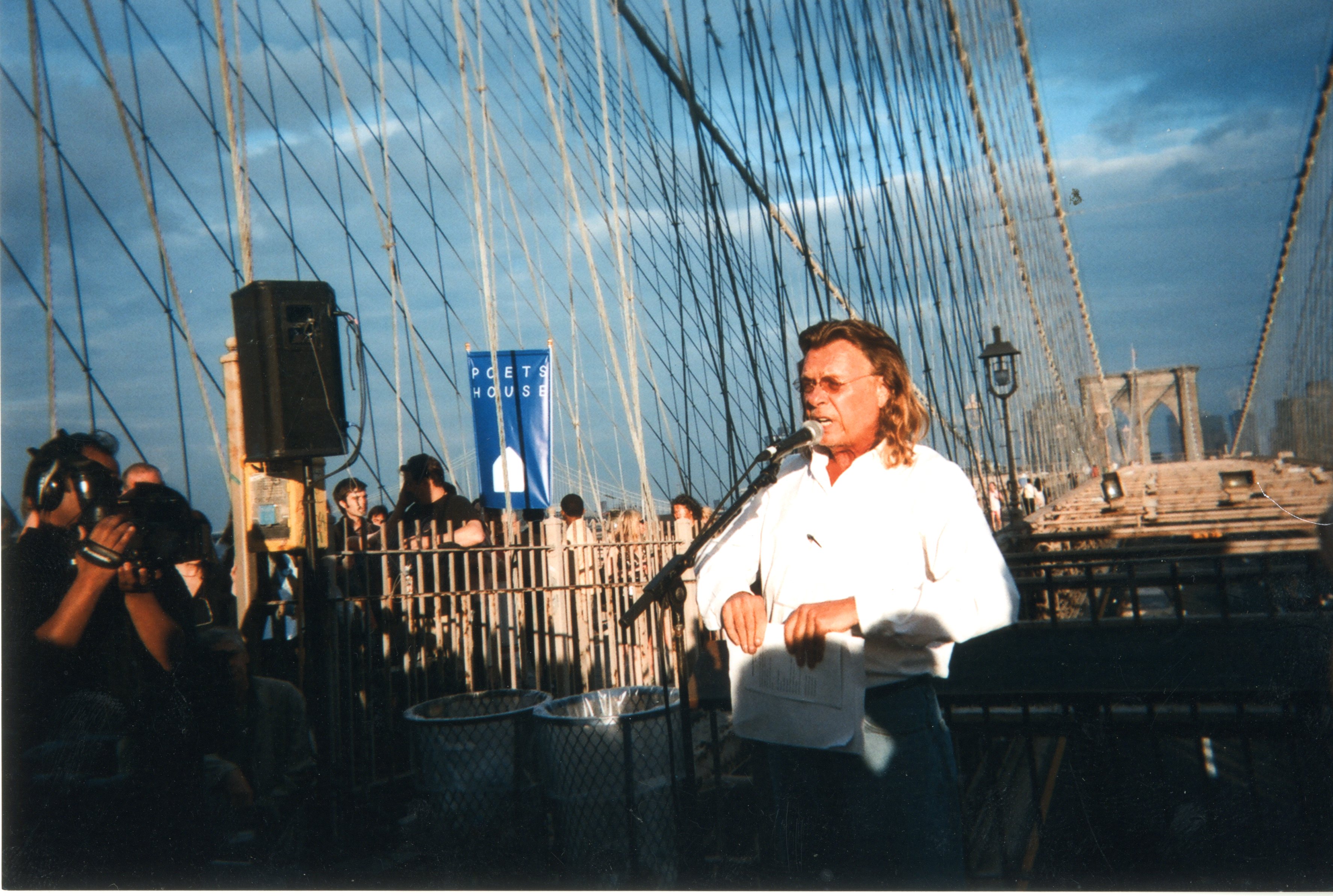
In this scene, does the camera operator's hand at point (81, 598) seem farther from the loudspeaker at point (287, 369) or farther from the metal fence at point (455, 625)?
the metal fence at point (455, 625)

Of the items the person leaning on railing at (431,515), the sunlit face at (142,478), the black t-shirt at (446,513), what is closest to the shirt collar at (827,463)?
the sunlit face at (142,478)

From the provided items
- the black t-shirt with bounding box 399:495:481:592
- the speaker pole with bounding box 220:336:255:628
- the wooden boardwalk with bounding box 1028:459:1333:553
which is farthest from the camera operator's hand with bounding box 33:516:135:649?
the wooden boardwalk with bounding box 1028:459:1333:553

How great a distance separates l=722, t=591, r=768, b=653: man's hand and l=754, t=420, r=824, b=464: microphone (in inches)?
7.4

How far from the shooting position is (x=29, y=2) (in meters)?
1.99

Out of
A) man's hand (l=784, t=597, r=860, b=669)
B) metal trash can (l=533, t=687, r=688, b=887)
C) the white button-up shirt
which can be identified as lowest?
metal trash can (l=533, t=687, r=688, b=887)

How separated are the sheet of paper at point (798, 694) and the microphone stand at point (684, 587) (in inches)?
6.3

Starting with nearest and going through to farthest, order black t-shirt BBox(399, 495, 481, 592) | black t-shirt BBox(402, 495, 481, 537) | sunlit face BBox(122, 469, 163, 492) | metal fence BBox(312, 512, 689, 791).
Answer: sunlit face BBox(122, 469, 163, 492)
metal fence BBox(312, 512, 689, 791)
black t-shirt BBox(399, 495, 481, 592)
black t-shirt BBox(402, 495, 481, 537)

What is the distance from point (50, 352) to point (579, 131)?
2865mm

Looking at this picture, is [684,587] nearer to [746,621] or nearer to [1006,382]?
[746,621]

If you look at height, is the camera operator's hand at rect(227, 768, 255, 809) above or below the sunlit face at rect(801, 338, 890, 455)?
below

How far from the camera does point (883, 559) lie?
1.09 meters

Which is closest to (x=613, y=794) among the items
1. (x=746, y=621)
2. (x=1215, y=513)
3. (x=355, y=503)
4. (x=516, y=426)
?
(x=746, y=621)

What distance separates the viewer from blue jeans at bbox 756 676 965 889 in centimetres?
108

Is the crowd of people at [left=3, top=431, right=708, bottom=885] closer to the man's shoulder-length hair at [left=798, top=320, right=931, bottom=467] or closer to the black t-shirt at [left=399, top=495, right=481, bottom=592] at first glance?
the black t-shirt at [left=399, top=495, right=481, bottom=592]
